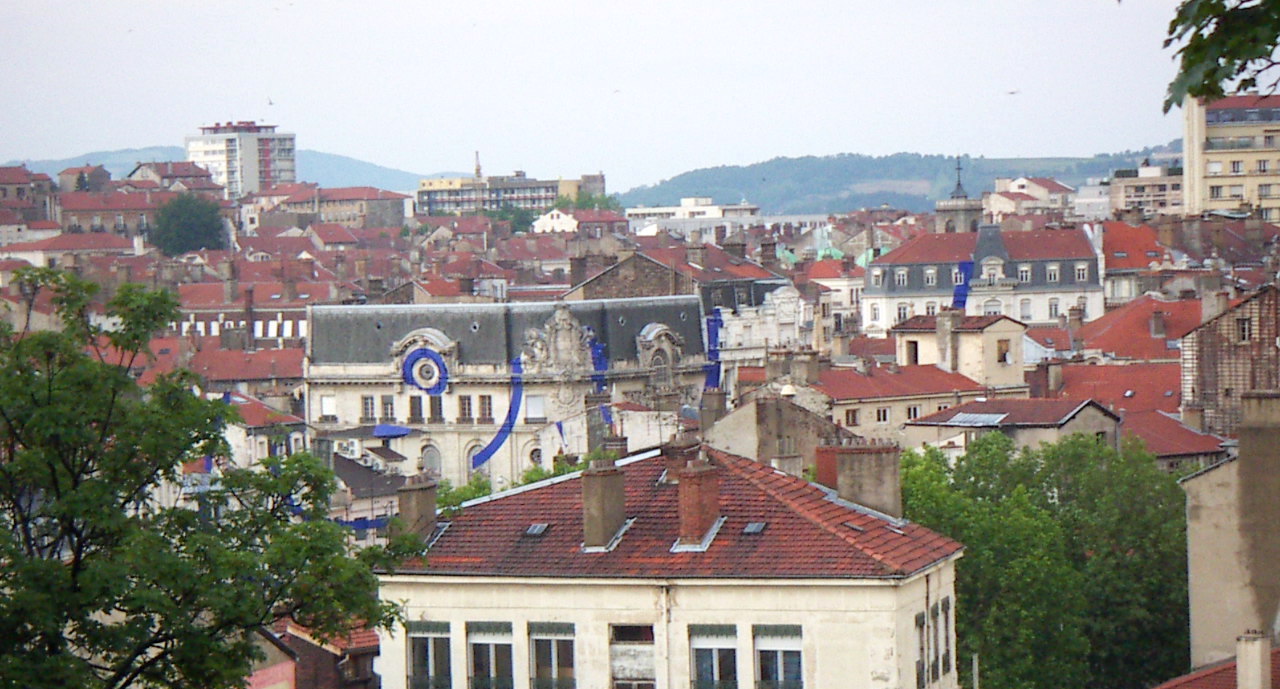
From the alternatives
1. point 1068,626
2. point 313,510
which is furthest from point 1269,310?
point 313,510

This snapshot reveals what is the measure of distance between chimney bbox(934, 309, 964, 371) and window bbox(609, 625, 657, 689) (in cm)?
5150

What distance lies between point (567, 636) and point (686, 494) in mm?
2108

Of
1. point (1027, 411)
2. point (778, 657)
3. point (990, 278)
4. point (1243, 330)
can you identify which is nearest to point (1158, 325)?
point (1243, 330)

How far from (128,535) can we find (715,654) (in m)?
9.28

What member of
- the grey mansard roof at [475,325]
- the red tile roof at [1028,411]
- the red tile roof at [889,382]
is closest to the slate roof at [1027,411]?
the red tile roof at [1028,411]

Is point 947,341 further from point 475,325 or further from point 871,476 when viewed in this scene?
point 871,476

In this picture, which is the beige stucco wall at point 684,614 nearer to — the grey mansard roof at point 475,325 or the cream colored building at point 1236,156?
the grey mansard roof at point 475,325

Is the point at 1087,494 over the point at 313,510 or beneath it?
beneath

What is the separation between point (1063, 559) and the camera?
44344 mm

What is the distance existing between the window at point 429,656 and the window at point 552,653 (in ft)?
3.52

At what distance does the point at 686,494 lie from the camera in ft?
99.9

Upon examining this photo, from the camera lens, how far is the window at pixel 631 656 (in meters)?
30.0

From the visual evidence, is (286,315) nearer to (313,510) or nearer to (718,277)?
(718,277)

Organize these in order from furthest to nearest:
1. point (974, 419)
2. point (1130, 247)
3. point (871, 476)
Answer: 1. point (1130, 247)
2. point (974, 419)
3. point (871, 476)
